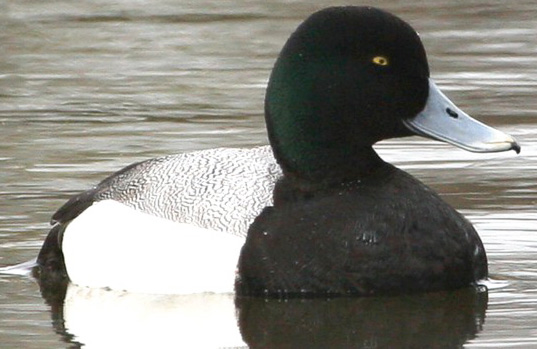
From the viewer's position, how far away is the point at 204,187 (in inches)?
284

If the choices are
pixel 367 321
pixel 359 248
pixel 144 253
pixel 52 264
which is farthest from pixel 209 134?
pixel 367 321

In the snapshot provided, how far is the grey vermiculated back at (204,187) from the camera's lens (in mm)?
7047

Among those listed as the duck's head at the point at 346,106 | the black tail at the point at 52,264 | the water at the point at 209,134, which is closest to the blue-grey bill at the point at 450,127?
the duck's head at the point at 346,106

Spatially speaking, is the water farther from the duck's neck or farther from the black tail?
the duck's neck

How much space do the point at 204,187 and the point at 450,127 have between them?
1060mm

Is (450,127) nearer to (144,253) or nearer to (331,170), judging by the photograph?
(331,170)

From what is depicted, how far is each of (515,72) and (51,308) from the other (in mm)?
5105

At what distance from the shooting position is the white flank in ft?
22.7

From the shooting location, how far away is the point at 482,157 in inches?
368

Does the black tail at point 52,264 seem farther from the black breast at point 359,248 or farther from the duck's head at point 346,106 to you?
the duck's head at point 346,106

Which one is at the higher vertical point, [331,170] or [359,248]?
[331,170]

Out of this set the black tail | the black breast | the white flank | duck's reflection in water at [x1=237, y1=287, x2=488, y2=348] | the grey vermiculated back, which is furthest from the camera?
the black tail

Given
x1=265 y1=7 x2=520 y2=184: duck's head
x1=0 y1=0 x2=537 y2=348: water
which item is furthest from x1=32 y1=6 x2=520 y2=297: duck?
x1=0 y1=0 x2=537 y2=348: water

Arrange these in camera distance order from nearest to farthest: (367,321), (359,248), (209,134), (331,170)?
(367,321), (359,248), (331,170), (209,134)
